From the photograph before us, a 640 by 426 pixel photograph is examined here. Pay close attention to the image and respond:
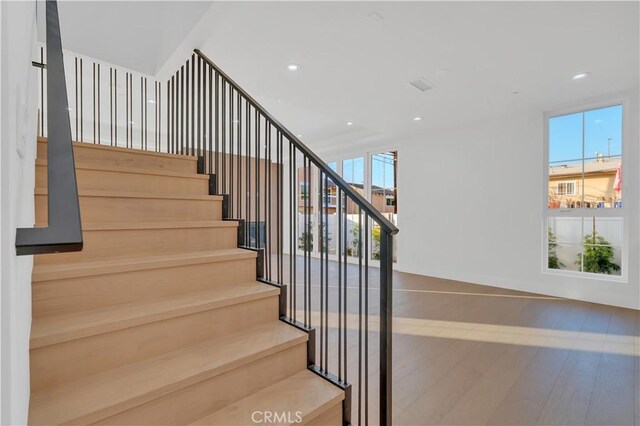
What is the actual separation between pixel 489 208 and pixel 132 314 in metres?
5.24

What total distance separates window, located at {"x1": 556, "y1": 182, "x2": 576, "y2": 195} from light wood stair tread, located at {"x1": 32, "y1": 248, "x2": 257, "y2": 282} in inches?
185

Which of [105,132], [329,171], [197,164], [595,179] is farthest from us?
[105,132]

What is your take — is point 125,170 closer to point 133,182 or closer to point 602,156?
point 133,182

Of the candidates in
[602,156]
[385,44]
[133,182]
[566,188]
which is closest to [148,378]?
[133,182]

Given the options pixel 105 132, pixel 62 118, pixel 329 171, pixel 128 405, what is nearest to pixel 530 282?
pixel 329 171

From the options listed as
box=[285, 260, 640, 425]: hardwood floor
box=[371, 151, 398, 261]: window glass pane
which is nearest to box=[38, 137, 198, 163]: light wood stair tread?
box=[285, 260, 640, 425]: hardwood floor

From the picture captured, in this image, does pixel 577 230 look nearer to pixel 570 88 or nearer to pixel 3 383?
pixel 570 88

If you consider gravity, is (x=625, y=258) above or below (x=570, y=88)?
below

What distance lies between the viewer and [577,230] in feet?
14.8

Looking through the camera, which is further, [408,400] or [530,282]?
[530,282]

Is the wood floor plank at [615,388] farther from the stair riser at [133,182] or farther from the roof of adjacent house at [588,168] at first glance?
the stair riser at [133,182]

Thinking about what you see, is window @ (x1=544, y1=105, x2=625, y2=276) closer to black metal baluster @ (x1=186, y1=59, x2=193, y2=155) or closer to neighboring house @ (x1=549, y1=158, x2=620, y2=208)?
neighboring house @ (x1=549, y1=158, x2=620, y2=208)

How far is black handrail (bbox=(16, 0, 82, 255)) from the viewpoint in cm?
54

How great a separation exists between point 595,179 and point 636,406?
3.38 metres
